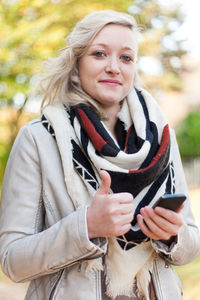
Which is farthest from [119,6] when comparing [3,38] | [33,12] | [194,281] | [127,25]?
[127,25]

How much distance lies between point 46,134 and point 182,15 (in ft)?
50.8

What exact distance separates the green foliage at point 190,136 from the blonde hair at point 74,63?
16.0m

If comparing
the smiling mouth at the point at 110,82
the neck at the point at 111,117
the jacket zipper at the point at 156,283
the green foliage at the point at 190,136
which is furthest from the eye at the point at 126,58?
the green foliage at the point at 190,136

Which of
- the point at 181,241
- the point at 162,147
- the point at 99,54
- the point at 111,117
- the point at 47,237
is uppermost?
the point at 99,54

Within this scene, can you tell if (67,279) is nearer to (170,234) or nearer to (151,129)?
(170,234)

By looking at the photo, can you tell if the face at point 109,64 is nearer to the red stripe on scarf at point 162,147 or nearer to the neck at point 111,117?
the neck at point 111,117

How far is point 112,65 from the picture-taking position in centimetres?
187

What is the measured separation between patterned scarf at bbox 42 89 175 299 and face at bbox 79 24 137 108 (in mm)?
98

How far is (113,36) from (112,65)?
127 mm

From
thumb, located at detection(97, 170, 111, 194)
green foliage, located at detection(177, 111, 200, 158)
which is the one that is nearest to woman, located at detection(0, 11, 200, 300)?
thumb, located at detection(97, 170, 111, 194)

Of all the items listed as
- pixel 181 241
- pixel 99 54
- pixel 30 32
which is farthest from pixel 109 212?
pixel 30 32

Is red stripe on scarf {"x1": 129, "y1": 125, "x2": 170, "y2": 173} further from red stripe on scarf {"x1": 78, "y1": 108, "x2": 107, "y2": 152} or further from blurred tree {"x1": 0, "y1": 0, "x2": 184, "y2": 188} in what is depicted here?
blurred tree {"x1": 0, "y1": 0, "x2": 184, "y2": 188}

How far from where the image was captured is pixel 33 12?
6727 millimetres

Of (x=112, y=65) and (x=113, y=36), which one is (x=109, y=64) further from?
(x=113, y=36)
